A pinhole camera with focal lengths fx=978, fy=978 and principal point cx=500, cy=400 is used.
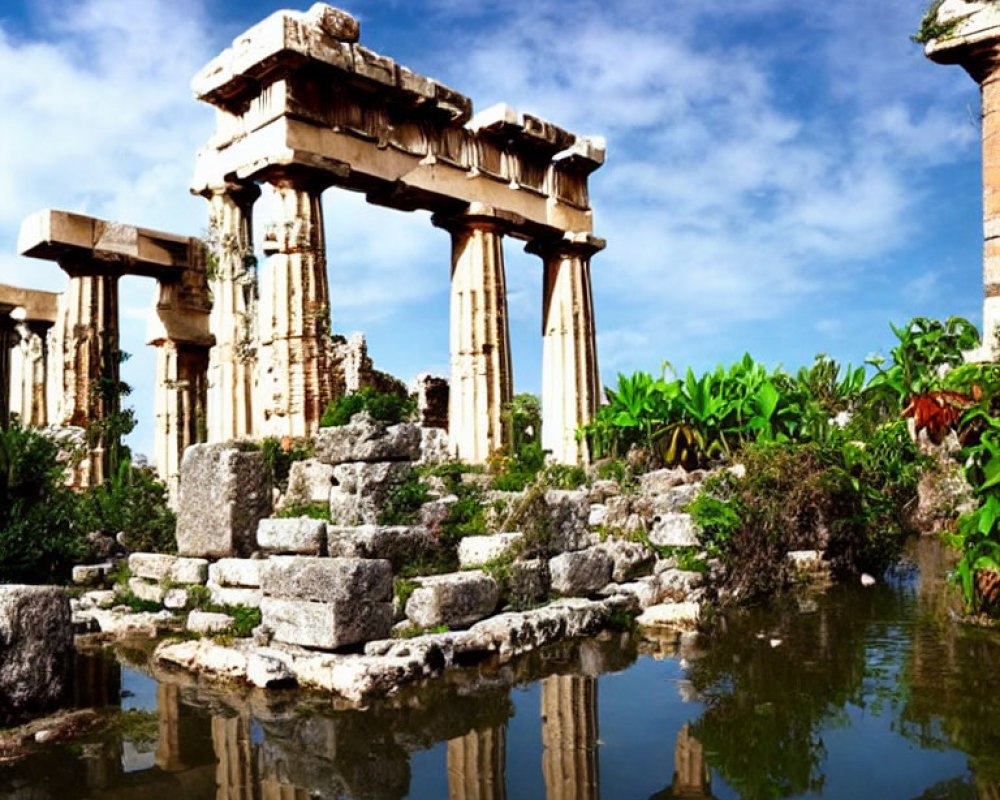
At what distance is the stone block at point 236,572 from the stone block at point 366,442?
3.99 ft

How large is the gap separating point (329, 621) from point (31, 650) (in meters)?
2.01

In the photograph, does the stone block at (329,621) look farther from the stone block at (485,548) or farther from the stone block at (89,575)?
the stone block at (89,575)

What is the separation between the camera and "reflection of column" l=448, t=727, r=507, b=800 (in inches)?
191

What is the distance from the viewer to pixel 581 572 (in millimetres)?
9547

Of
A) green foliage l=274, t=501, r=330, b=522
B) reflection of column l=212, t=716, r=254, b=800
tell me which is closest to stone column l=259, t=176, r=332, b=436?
green foliage l=274, t=501, r=330, b=522

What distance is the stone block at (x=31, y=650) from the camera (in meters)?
6.27

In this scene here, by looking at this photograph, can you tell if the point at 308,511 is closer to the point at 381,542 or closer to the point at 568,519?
the point at 381,542

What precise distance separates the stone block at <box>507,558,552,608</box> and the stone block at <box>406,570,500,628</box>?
0.33 metres

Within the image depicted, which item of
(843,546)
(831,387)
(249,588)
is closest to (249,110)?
(249,588)

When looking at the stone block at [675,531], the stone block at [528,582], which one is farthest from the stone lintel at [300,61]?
Answer: the stone block at [528,582]

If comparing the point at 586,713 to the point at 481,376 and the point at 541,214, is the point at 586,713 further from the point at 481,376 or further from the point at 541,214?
the point at 541,214

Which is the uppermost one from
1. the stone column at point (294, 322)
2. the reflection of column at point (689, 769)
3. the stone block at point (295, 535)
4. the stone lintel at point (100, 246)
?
the stone lintel at point (100, 246)

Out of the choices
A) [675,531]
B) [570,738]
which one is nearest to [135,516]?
[675,531]

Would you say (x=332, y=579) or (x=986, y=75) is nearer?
(x=332, y=579)
